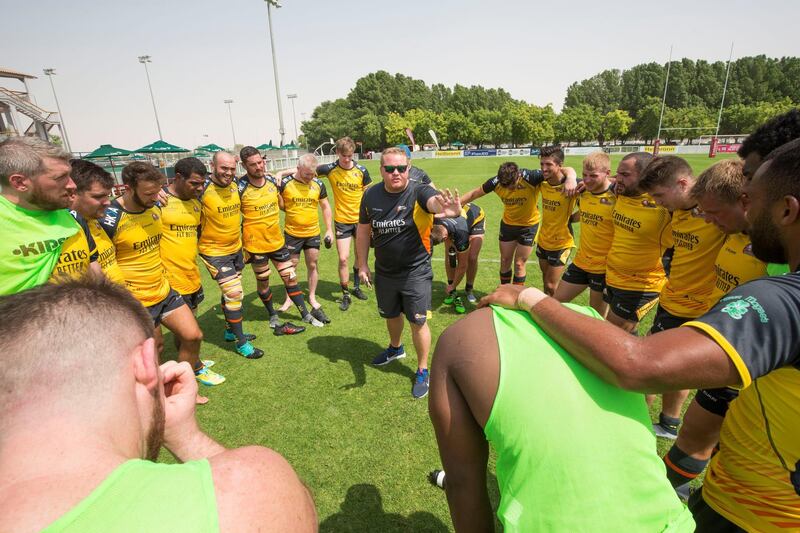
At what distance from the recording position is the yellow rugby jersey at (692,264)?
11.0ft

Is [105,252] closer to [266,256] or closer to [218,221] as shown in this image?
[218,221]

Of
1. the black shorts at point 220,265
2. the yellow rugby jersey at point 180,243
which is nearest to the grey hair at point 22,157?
the yellow rugby jersey at point 180,243

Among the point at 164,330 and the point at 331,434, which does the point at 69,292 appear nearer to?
the point at 331,434

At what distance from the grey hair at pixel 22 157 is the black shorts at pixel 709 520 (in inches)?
187

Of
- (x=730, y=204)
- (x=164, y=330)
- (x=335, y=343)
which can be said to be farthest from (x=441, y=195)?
(x=164, y=330)

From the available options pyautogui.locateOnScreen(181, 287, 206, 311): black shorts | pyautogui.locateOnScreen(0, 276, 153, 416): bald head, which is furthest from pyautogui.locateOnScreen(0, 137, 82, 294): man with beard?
pyautogui.locateOnScreen(0, 276, 153, 416): bald head

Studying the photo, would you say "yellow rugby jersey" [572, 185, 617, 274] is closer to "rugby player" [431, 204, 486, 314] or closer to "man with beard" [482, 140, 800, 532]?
"rugby player" [431, 204, 486, 314]

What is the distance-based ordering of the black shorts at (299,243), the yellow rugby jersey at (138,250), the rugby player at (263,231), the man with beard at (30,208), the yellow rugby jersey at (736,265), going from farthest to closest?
the black shorts at (299,243) < the rugby player at (263,231) < the yellow rugby jersey at (138,250) < the man with beard at (30,208) < the yellow rugby jersey at (736,265)

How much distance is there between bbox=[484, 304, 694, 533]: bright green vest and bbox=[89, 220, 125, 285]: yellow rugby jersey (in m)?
4.20

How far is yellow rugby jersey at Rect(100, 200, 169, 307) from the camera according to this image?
13.4 feet

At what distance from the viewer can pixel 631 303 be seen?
436 centimetres

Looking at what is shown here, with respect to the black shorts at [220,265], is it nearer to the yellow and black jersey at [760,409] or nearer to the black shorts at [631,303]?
the black shorts at [631,303]

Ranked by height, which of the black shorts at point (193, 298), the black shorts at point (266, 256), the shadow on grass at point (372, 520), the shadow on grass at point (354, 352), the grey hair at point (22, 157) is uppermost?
the grey hair at point (22, 157)

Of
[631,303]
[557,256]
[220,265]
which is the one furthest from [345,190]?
[631,303]
